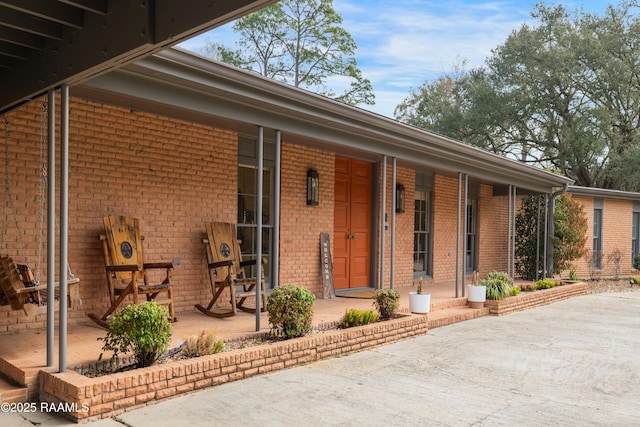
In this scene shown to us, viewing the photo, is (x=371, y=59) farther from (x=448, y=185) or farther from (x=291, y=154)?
(x=291, y=154)

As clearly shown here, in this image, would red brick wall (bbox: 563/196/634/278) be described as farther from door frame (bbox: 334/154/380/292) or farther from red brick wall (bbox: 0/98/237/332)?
red brick wall (bbox: 0/98/237/332)

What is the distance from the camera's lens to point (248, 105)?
566cm

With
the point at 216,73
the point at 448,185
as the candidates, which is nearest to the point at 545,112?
the point at 448,185

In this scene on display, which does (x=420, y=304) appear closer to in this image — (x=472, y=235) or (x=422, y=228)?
(x=422, y=228)

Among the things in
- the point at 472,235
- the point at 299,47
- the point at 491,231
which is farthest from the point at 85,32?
the point at 299,47

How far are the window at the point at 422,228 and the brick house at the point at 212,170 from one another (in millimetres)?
282

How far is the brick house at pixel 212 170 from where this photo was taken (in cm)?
522

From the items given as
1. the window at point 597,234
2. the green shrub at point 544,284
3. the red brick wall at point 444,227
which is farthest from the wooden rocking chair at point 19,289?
the window at point 597,234

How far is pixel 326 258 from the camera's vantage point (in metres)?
8.84

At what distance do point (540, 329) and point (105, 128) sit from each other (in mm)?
6404

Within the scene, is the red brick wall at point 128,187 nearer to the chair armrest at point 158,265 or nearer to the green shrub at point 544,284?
the chair armrest at point 158,265

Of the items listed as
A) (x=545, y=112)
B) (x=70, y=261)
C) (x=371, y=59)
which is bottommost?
(x=70, y=261)

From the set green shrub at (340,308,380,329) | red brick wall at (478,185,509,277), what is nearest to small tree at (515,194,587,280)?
red brick wall at (478,185,509,277)

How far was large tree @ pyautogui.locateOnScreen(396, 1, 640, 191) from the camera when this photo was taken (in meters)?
20.1
